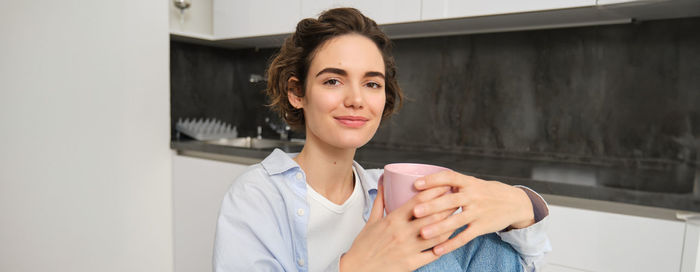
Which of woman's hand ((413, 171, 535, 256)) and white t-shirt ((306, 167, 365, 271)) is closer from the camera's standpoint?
woman's hand ((413, 171, 535, 256))

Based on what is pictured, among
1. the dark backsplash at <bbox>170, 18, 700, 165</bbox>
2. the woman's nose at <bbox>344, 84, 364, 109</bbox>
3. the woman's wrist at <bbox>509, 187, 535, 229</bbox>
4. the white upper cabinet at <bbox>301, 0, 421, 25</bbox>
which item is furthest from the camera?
the white upper cabinet at <bbox>301, 0, 421, 25</bbox>

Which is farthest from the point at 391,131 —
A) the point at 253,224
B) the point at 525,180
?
the point at 253,224

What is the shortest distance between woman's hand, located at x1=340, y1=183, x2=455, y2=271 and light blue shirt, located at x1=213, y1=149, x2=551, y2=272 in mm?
48

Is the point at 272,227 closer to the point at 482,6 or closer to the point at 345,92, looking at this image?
the point at 345,92

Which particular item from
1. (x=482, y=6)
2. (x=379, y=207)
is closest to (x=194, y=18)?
(x=482, y=6)

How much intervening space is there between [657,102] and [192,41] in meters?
2.14

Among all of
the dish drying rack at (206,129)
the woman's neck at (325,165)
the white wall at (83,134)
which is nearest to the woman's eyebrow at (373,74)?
the woman's neck at (325,165)

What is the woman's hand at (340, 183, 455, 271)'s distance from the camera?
0.53 meters

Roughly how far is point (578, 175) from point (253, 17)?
5.05ft

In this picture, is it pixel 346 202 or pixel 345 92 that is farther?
pixel 346 202

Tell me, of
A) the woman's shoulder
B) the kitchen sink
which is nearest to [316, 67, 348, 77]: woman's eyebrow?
the woman's shoulder

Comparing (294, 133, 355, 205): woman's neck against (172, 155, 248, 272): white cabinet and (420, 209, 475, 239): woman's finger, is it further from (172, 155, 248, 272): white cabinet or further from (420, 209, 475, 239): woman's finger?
(172, 155, 248, 272): white cabinet

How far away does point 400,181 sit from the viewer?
21.2 inches

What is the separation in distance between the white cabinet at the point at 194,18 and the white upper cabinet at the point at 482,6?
3.97ft
